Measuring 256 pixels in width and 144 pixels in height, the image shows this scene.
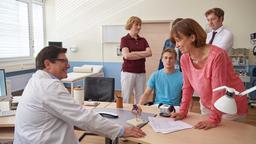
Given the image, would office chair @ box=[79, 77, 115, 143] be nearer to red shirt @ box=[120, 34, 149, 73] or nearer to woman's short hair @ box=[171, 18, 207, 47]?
red shirt @ box=[120, 34, 149, 73]

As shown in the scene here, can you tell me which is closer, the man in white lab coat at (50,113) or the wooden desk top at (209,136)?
the man in white lab coat at (50,113)

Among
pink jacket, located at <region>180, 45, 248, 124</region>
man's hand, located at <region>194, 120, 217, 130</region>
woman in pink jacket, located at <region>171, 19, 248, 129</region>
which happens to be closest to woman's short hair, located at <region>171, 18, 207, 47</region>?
woman in pink jacket, located at <region>171, 19, 248, 129</region>

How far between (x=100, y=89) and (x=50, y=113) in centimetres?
173

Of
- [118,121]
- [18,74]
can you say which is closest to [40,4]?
[18,74]

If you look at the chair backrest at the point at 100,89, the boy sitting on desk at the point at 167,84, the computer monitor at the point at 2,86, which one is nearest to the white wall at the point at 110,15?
the chair backrest at the point at 100,89

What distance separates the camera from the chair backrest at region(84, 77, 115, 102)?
125 inches

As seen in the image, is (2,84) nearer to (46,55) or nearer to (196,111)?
(46,55)

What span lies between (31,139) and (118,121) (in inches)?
26.9

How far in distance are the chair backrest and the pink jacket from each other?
1.33 meters

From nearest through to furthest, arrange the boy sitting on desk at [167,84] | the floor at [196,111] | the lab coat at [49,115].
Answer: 1. the lab coat at [49,115]
2. the boy sitting on desk at [167,84]
3. the floor at [196,111]

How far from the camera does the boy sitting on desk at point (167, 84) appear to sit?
8.92ft

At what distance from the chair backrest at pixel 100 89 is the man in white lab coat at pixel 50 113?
61.4 inches

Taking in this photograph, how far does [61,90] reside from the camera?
1.51 metres

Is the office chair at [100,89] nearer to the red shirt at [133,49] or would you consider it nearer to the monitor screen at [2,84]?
the red shirt at [133,49]
